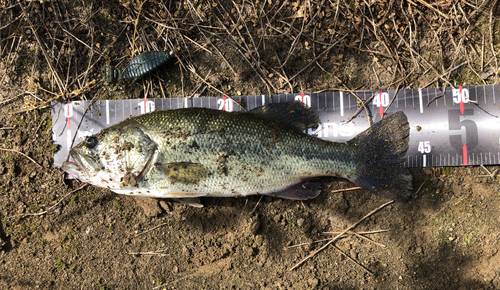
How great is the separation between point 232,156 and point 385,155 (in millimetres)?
1977

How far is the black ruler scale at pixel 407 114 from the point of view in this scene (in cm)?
388

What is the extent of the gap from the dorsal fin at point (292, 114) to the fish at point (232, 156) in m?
0.01

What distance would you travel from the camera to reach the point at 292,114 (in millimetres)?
3686

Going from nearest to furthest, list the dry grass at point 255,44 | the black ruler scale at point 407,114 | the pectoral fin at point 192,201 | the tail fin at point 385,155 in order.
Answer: the tail fin at point 385,155 < the pectoral fin at point 192,201 < the black ruler scale at point 407,114 < the dry grass at point 255,44

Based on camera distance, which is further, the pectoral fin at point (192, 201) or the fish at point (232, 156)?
the pectoral fin at point (192, 201)

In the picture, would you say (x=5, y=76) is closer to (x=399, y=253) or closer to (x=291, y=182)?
(x=291, y=182)

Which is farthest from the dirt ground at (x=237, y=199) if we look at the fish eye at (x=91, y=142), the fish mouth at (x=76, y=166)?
the fish eye at (x=91, y=142)

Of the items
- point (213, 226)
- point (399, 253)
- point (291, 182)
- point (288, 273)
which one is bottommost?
point (288, 273)

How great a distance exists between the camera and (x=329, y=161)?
11.5ft

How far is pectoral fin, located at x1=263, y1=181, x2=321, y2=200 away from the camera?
363 centimetres

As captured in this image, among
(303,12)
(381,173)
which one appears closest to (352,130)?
(381,173)

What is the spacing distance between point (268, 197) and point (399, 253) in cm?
200

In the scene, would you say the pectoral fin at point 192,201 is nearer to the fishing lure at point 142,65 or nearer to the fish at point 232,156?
the fish at point 232,156

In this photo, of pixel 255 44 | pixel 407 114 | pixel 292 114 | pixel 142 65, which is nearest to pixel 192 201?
pixel 292 114
